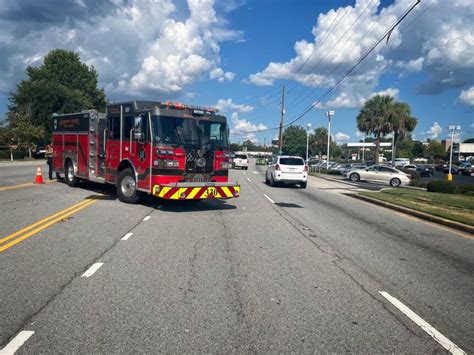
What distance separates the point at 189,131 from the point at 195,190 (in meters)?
1.69

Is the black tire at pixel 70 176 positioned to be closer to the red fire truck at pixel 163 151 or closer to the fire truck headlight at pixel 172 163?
the red fire truck at pixel 163 151

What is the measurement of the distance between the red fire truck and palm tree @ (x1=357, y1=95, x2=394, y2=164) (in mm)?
39233

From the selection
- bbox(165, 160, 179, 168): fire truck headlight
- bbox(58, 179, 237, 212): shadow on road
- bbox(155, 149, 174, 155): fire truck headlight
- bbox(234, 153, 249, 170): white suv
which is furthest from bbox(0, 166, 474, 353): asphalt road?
bbox(234, 153, 249, 170): white suv

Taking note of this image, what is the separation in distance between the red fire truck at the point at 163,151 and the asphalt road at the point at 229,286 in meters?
1.65

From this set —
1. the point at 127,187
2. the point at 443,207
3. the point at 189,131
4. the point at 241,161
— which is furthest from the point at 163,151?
the point at 241,161

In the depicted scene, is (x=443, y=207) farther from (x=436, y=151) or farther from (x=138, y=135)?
(x=436, y=151)

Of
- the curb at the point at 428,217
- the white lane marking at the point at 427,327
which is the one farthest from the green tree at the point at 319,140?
the white lane marking at the point at 427,327

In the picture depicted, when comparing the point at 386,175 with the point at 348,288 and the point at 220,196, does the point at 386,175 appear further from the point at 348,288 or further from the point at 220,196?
the point at 348,288

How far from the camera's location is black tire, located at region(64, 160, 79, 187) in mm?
17653

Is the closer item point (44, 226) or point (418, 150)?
point (44, 226)

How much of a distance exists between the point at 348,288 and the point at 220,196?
755cm

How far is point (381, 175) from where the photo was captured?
105 ft

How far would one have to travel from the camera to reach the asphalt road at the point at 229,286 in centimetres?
403

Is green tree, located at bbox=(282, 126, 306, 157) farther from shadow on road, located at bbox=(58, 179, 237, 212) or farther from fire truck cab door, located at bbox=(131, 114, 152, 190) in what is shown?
fire truck cab door, located at bbox=(131, 114, 152, 190)
